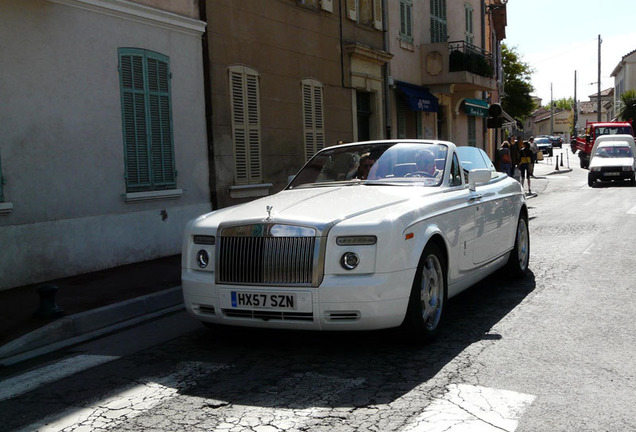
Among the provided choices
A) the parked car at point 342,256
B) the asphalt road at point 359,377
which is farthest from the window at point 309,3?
the asphalt road at point 359,377

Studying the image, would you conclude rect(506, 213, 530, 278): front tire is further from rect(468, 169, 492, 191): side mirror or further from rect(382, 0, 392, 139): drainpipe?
rect(382, 0, 392, 139): drainpipe

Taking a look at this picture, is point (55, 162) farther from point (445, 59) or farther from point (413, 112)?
point (445, 59)

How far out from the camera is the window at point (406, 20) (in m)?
22.1

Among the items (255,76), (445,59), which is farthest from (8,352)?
(445,59)

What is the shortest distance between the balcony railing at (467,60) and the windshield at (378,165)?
17447 mm

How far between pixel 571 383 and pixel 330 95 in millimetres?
13682

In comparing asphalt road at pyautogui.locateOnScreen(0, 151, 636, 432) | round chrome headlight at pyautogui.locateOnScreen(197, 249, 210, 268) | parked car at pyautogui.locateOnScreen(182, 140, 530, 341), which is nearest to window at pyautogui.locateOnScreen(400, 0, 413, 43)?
asphalt road at pyautogui.locateOnScreen(0, 151, 636, 432)

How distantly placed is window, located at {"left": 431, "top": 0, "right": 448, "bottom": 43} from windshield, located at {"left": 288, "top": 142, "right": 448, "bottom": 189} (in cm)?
1884

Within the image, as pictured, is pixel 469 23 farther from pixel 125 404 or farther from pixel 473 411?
pixel 125 404

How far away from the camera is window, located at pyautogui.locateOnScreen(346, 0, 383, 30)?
1859cm

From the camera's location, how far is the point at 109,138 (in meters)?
10.5

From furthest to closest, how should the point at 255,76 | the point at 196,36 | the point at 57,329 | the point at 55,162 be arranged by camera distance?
the point at 255,76 → the point at 196,36 → the point at 55,162 → the point at 57,329

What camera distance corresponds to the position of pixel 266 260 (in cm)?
512

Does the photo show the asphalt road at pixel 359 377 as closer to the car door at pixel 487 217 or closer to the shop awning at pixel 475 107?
the car door at pixel 487 217
